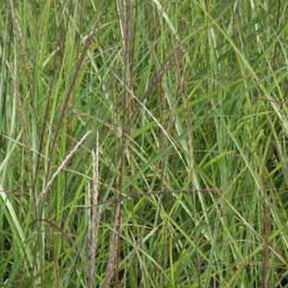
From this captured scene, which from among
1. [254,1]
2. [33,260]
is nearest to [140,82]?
[254,1]

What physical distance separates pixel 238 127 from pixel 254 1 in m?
0.36

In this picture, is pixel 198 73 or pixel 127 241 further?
pixel 198 73

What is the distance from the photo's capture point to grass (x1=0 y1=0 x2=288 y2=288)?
117 centimetres

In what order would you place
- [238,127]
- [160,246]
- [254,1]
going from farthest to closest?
1. [254,1]
2. [238,127]
3. [160,246]

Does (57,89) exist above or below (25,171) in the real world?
above

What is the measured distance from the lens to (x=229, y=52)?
154cm

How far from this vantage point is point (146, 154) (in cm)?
139

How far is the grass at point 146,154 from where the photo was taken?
117 centimetres

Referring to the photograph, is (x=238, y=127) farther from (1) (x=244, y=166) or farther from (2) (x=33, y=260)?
(2) (x=33, y=260)

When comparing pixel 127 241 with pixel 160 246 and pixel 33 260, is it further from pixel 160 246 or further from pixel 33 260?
pixel 33 260

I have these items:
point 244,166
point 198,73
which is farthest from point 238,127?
point 198,73

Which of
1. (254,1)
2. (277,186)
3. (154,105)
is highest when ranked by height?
(254,1)

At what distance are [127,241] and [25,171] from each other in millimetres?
190

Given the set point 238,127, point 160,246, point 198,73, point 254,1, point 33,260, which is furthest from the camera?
point 254,1
